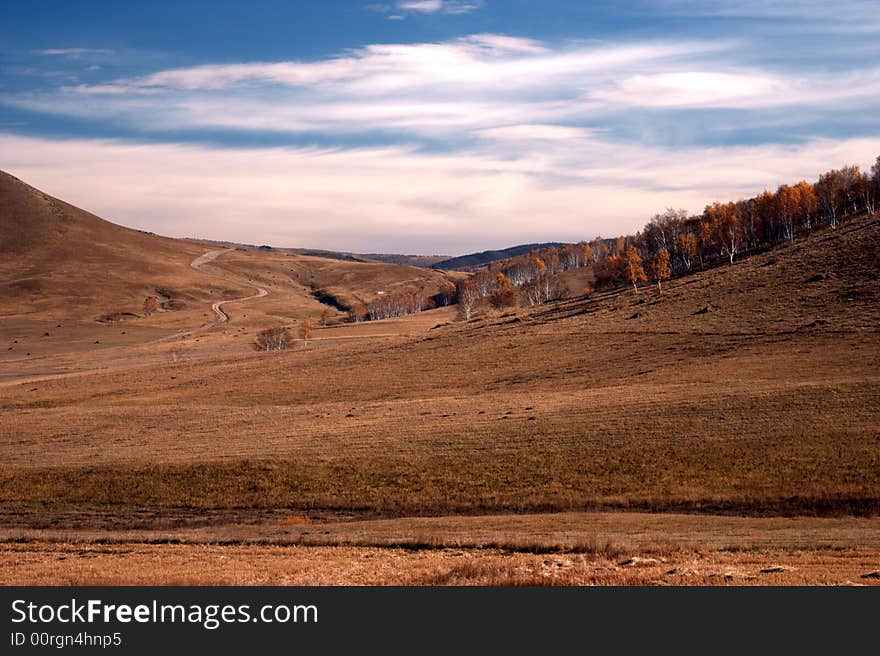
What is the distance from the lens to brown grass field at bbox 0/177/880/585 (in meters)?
20.5

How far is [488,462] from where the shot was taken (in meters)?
36.2

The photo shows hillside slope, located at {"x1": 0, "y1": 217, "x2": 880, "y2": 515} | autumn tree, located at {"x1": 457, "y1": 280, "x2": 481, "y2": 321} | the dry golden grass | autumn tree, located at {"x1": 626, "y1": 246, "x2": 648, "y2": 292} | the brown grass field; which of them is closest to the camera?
the dry golden grass

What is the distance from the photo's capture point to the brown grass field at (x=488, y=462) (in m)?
20.5

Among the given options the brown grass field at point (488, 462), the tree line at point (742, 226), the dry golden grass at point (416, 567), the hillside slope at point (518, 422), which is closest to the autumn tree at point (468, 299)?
the tree line at point (742, 226)

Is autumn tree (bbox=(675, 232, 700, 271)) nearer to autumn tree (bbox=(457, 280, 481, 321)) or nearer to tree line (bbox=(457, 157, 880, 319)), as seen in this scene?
tree line (bbox=(457, 157, 880, 319))

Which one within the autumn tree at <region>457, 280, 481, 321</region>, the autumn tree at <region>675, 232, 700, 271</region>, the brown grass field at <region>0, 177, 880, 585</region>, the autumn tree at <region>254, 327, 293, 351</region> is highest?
the autumn tree at <region>675, 232, 700, 271</region>

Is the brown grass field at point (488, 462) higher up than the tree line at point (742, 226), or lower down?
lower down

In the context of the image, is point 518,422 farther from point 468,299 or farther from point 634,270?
point 468,299

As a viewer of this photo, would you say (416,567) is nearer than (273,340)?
Yes

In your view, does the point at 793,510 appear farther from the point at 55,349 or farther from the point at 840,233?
the point at 55,349

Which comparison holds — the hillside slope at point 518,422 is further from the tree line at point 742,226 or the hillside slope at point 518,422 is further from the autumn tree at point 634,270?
the tree line at point 742,226

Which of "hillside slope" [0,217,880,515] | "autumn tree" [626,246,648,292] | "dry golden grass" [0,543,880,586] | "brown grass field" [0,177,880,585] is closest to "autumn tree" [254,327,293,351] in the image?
"hillside slope" [0,217,880,515]

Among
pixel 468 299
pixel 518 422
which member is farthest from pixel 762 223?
pixel 518 422

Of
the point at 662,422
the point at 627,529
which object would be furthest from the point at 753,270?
the point at 627,529
